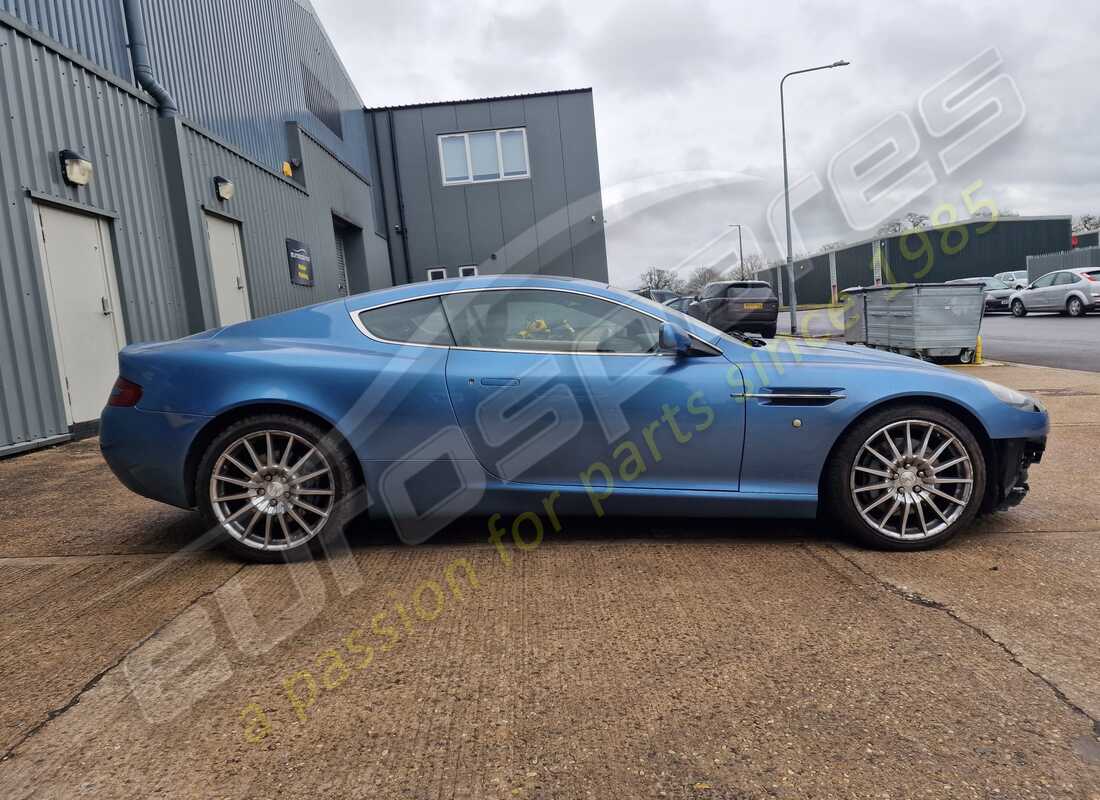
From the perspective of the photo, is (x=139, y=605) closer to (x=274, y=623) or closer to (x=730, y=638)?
(x=274, y=623)

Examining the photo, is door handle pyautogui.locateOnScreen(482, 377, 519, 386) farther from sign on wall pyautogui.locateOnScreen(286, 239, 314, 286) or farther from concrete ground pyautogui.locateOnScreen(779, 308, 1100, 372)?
sign on wall pyautogui.locateOnScreen(286, 239, 314, 286)

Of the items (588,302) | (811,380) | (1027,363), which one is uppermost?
(588,302)

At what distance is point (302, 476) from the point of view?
3.29m

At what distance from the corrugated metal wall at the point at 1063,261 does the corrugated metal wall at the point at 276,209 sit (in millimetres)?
31233

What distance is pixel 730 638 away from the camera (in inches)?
97.3

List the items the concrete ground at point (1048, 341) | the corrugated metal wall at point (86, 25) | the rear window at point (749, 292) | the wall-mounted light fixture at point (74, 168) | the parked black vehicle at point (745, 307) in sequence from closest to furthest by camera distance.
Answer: the corrugated metal wall at point (86, 25) → the wall-mounted light fixture at point (74, 168) → the concrete ground at point (1048, 341) → the parked black vehicle at point (745, 307) → the rear window at point (749, 292)

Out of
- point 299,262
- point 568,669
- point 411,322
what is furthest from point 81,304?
point 568,669

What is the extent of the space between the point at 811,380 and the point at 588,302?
3.57ft

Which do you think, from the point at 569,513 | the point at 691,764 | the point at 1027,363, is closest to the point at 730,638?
the point at 691,764

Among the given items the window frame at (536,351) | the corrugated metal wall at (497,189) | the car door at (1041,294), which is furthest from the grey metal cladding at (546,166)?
the window frame at (536,351)

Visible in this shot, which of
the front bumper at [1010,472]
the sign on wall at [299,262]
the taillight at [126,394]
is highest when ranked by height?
the sign on wall at [299,262]

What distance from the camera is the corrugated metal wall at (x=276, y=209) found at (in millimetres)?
9539

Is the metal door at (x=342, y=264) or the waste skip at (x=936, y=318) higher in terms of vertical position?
the metal door at (x=342, y=264)

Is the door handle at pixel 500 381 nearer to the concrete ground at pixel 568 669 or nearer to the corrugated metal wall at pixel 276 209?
the concrete ground at pixel 568 669
